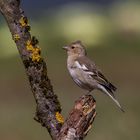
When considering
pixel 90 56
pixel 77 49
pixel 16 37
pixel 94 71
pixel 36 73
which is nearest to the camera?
pixel 16 37

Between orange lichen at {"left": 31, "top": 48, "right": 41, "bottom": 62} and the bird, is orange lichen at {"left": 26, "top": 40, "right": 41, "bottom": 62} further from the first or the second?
the bird

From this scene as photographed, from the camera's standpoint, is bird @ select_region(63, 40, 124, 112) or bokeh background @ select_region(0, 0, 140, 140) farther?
bokeh background @ select_region(0, 0, 140, 140)

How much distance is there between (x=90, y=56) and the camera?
28.6 metres

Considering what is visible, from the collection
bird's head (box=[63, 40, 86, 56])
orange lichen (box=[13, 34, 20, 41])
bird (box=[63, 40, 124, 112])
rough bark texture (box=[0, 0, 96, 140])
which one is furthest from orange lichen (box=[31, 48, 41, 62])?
bird's head (box=[63, 40, 86, 56])

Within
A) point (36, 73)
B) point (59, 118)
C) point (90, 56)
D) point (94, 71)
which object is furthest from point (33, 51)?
point (90, 56)

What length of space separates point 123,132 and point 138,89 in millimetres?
7045

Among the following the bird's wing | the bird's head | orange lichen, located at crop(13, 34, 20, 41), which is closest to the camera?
orange lichen, located at crop(13, 34, 20, 41)

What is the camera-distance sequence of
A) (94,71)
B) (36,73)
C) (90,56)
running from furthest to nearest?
(90,56) < (94,71) < (36,73)

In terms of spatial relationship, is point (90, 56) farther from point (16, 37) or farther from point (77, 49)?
point (16, 37)

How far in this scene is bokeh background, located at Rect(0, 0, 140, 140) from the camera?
18.2 m

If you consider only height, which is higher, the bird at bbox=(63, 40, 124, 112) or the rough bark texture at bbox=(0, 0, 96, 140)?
the rough bark texture at bbox=(0, 0, 96, 140)

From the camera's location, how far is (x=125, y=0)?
41.6 metres

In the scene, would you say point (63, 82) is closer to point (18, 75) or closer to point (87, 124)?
point (18, 75)

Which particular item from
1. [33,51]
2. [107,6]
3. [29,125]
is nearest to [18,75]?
[29,125]
